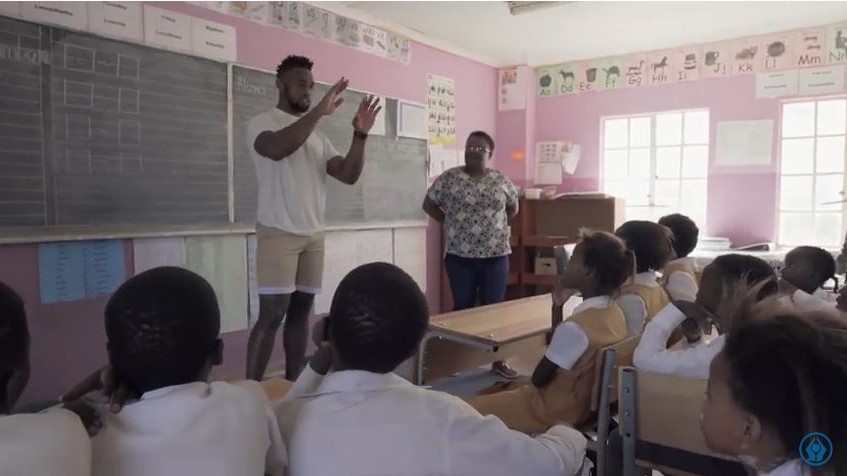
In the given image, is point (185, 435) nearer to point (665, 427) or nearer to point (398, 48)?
point (665, 427)

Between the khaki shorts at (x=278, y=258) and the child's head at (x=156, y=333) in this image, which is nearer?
the child's head at (x=156, y=333)

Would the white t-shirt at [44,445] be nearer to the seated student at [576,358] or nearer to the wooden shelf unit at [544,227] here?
the seated student at [576,358]

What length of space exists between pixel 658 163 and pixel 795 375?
5133 millimetres

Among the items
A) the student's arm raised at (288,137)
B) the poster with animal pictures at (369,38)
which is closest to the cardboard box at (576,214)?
the poster with animal pictures at (369,38)

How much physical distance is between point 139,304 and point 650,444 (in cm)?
110

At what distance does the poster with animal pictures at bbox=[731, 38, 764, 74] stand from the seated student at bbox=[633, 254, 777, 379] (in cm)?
390

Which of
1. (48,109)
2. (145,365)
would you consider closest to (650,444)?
(145,365)

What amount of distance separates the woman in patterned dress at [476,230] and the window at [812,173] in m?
2.62

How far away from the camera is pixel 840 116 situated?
189 inches

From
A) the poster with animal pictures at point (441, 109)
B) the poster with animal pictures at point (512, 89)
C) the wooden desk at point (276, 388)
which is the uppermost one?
the poster with animal pictures at point (512, 89)

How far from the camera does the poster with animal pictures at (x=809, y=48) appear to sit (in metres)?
4.76

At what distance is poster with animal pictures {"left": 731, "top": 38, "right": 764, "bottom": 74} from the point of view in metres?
4.99

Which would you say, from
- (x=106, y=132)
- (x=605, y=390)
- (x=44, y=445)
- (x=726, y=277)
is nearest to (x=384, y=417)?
(x=44, y=445)

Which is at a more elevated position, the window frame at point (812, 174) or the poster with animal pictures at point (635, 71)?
the poster with animal pictures at point (635, 71)
